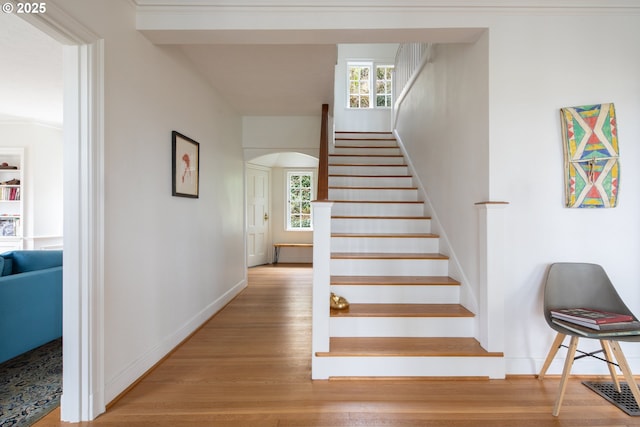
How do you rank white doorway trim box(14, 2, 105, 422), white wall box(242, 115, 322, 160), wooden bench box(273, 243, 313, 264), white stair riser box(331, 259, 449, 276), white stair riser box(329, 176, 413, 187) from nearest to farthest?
white doorway trim box(14, 2, 105, 422), white stair riser box(331, 259, 449, 276), white stair riser box(329, 176, 413, 187), white wall box(242, 115, 322, 160), wooden bench box(273, 243, 313, 264)

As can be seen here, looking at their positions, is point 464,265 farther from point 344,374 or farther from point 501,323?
point 344,374

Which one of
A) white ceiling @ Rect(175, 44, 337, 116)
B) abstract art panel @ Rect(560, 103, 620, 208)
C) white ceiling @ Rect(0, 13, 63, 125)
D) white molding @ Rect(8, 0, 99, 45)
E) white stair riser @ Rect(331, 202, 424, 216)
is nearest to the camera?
white molding @ Rect(8, 0, 99, 45)

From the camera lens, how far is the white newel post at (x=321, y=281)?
2.24 meters

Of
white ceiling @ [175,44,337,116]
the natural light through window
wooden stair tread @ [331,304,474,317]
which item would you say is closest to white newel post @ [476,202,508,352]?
wooden stair tread @ [331,304,474,317]

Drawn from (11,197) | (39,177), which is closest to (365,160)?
(39,177)

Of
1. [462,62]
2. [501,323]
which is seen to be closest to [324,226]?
[501,323]

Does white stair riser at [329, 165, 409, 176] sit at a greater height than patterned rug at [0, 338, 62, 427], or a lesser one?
greater

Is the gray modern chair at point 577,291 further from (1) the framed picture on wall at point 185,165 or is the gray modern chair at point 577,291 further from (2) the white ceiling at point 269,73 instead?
(1) the framed picture on wall at point 185,165

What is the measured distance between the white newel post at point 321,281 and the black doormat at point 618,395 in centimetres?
165

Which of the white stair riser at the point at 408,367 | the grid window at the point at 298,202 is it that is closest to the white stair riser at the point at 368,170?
the white stair riser at the point at 408,367

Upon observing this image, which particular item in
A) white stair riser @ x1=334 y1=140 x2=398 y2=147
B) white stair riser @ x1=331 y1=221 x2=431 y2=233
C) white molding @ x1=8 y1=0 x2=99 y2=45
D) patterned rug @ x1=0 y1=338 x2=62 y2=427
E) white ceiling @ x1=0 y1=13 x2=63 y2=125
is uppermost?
white ceiling @ x1=0 y1=13 x2=63 y2=125

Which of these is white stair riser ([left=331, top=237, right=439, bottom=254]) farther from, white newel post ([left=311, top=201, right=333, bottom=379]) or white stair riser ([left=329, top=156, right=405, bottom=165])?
white stair riser ([left=329, top=156, right=405, bottom=165])

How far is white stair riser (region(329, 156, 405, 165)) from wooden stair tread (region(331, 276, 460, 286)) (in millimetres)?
2065

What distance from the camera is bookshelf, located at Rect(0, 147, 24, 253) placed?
→ 16.0ft
